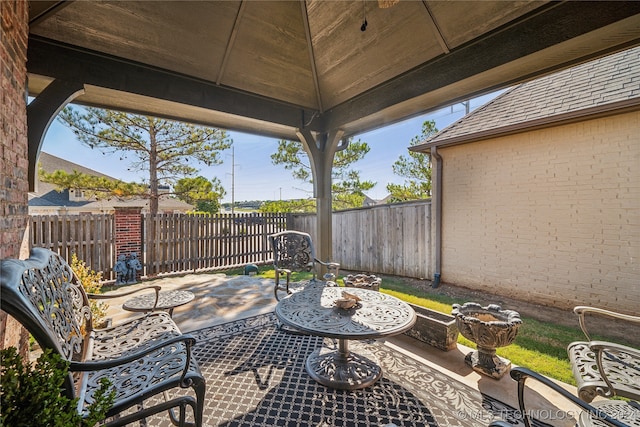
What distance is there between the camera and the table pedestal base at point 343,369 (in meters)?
2.12

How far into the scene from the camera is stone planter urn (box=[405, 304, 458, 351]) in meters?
2.71

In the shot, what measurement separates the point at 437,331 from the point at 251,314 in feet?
7.76

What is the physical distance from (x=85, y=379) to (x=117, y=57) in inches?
117

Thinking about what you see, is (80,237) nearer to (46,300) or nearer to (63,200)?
(46,300)

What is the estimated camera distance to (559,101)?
430 cm

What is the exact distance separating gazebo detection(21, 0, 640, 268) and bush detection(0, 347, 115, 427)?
212cm

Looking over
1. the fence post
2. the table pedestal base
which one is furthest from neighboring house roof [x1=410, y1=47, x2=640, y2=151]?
the fence post

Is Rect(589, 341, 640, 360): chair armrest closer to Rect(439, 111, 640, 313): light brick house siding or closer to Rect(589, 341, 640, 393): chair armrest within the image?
Rect(589, 341, 640, 393): chair armrest

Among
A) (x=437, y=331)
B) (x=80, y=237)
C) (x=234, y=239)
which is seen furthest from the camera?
(x=234, y=239)

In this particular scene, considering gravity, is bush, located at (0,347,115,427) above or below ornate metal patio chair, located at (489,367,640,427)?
above

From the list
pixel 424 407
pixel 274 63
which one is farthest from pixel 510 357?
pixel 274 63

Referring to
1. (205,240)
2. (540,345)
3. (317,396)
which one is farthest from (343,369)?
(205,240)

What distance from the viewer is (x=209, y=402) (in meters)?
1.97

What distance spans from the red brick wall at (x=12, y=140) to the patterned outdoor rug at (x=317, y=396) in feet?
4.57
